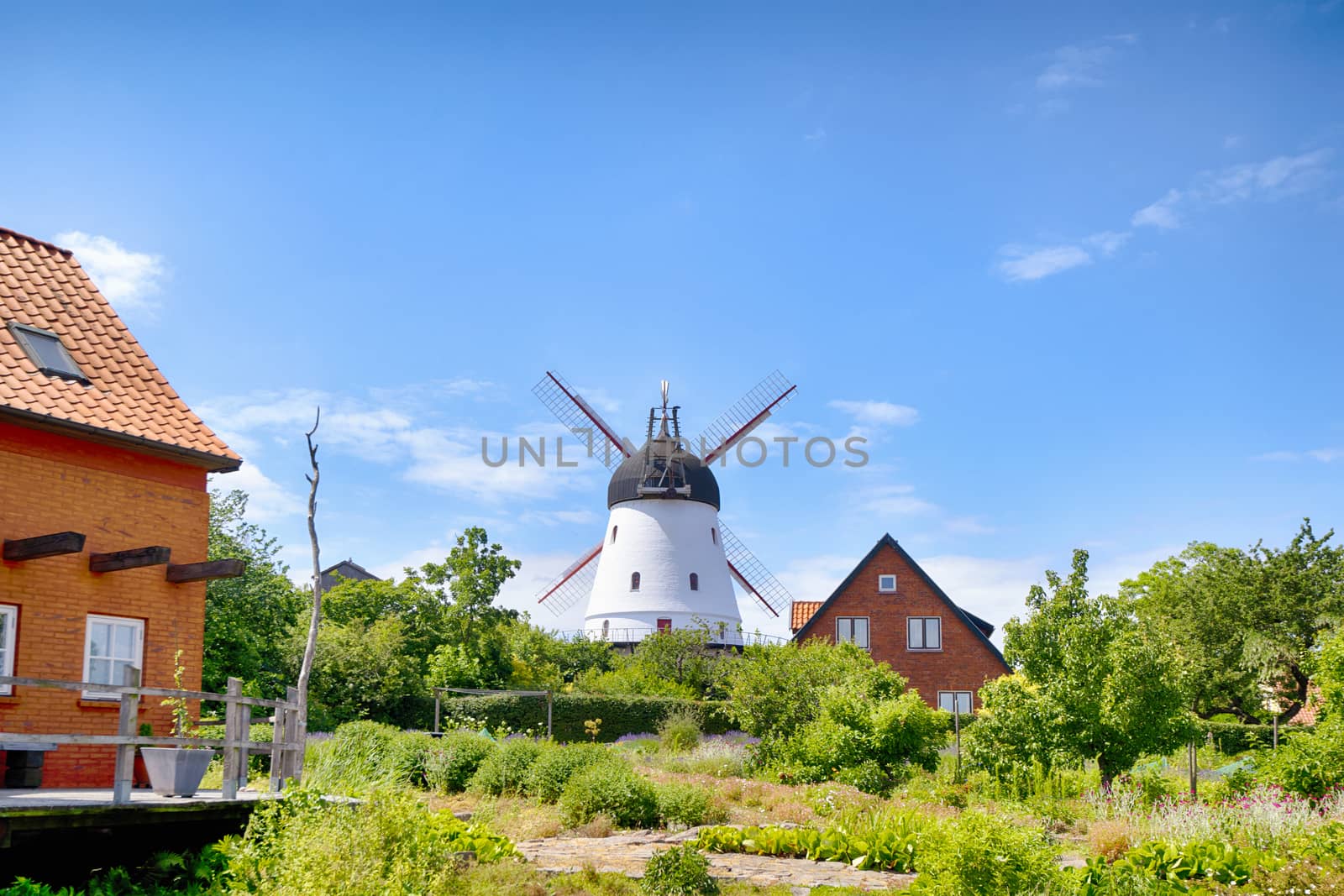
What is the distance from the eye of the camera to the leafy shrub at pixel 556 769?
62.0 ft

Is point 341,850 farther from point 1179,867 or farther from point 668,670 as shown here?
point 668,670

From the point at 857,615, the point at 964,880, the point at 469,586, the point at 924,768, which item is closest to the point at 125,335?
the point at 964,880

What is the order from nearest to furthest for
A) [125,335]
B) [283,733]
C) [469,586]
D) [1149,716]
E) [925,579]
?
[283,733]
[125,335]
[1149,716]
[469,586]
[925,579]

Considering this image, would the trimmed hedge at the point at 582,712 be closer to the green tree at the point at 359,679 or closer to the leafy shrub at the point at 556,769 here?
the green tree at the point at 359,679

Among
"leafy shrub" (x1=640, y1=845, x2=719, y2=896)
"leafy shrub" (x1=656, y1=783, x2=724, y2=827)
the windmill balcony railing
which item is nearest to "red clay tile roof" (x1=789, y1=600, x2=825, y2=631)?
the windmill balcony railing

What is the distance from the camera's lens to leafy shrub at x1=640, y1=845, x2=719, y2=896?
12.2m

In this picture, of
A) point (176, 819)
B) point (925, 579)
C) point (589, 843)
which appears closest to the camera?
point (176, 819)

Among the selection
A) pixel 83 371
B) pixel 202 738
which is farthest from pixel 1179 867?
pixel 83 371

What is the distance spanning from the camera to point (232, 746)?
12.6 meters

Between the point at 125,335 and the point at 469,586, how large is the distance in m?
20.9

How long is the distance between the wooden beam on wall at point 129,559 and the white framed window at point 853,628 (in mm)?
31111

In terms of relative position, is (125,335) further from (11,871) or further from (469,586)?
(469,586)

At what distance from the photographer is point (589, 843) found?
50.6 ft


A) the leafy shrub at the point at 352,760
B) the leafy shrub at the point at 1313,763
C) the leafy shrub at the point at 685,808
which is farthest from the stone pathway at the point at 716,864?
the leafy shrub at the point at 1313,763
